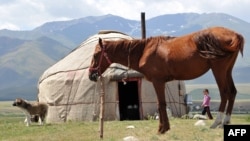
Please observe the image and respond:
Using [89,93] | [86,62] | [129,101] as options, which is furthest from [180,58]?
[129,101]

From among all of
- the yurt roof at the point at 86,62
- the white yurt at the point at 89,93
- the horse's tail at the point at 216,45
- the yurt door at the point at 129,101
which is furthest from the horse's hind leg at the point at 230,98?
the yurt door at the point at 129,101

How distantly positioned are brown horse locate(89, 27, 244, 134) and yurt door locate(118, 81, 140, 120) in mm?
9534

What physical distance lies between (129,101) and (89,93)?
3279mm

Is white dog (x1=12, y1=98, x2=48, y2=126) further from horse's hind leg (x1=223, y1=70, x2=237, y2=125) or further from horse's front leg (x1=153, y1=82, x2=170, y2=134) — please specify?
horse's hind leg (x1=223, y1=70, x2=237, y2=125)

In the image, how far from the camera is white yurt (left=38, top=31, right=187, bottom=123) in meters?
18.5

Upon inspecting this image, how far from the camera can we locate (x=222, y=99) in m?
8.90

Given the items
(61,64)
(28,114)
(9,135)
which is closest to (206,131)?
(9,135)

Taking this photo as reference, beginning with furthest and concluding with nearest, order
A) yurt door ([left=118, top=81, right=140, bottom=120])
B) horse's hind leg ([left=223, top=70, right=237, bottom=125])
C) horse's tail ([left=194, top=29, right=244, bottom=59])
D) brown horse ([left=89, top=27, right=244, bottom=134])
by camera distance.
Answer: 1. yurt door ([left=118, top=81, right=140, bottom=120])
2. horse's hind leg ([left=223, top=70, right=237, bottom=125])
3. brown horse ([left=89, top=27, right=244, bottom=134])
4. horse's tail ([left=194, top=29, right=244, bottom=59])

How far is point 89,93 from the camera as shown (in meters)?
18.7

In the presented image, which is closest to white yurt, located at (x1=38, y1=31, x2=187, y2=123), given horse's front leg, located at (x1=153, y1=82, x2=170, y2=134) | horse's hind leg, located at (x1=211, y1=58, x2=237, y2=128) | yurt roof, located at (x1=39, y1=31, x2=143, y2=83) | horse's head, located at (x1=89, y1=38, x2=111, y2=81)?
yurt roof, located at (x1=39, y1=31, x2=143, y2=83)

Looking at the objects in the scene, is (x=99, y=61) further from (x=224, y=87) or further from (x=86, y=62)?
(x=86, y=62)

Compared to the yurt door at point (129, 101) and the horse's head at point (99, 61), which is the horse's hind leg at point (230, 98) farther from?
the yurt door at point (129, 101)

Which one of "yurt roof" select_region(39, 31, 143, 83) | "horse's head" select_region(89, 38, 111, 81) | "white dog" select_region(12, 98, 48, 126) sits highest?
"yurt roof" select_region(39, 31, 143, 83)

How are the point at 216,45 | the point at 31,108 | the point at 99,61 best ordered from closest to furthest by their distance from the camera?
the point at 216,45 < the point at 99,61 < the point at 31,108
